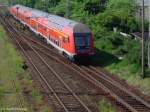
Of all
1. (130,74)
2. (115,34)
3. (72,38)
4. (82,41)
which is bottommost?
(130,74)

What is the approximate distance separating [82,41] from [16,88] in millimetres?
10018

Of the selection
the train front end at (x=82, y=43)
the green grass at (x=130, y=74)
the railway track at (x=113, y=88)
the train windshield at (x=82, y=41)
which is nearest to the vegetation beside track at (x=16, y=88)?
the railway track at (x=113, y=88)

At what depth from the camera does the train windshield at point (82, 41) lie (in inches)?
1368

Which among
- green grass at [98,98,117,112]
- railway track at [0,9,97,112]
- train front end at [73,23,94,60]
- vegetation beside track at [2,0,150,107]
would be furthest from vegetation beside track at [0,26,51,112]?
vegetation beside track at [2,0,150,107]

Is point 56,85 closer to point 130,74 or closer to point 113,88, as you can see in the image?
point 113,88

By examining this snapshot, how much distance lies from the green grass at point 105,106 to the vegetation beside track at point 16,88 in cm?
244

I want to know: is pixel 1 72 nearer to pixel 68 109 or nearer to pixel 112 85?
pixel 112 85

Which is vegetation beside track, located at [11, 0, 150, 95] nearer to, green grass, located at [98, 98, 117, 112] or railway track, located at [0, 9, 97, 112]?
green grass, located at [98, 98, 117, 112]

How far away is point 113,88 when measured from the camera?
26828mm

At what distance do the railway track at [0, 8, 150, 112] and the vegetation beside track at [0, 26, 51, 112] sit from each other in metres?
3.57

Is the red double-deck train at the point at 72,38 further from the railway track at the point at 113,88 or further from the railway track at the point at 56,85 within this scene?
the railway track at the point at 56,85

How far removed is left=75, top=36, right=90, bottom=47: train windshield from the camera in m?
34.8

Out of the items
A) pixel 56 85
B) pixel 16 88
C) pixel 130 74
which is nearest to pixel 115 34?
pixel 130 74

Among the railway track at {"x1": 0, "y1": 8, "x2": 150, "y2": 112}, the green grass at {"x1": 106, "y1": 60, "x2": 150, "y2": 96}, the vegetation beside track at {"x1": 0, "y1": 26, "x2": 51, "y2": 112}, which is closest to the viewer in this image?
the vegetation beside track at {"x1": 0, "y1": 26, "x2": 51, "y2": 112}
